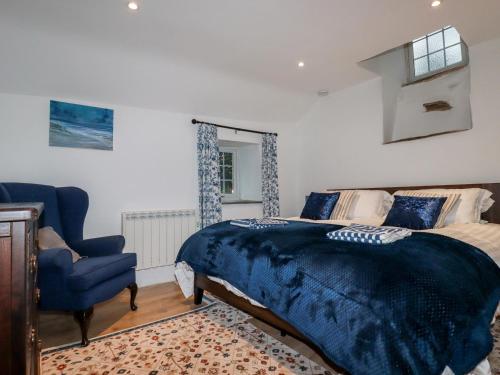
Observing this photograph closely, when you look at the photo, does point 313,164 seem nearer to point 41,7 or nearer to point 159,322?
point 159,322

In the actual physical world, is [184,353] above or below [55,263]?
below

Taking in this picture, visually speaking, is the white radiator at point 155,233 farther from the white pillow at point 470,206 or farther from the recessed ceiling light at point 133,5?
the white pillow at point 470,206

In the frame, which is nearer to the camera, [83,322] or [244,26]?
[83,322]

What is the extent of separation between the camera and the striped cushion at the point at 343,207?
340 centimetres

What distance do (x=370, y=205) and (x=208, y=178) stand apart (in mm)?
2048

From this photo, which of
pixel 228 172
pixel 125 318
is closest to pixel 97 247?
pixel 125 318

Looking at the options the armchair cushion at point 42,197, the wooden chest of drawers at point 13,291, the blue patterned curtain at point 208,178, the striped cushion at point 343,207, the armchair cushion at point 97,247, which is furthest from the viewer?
the blue patterned curtain at point 208,178

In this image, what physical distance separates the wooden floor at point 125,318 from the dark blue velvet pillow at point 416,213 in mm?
1421

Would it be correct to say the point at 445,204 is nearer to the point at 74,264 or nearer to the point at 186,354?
the point at 186,354

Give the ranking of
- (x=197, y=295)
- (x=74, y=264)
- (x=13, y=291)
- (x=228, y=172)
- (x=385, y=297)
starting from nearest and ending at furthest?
(x=13, y=291) → (x=385, y=297) → (x=74, y=264) → (x=197, y=295) → (x=228, y=172)

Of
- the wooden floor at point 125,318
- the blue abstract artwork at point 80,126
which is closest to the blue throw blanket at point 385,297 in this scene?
the wooden floor at point 125,318

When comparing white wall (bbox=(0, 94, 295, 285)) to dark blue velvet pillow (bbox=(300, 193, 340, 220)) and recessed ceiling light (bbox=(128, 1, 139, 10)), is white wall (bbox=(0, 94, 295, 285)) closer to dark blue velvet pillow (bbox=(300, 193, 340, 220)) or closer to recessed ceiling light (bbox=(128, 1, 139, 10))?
recessed ceiling light (bbox=(128, 1, 139, 10))

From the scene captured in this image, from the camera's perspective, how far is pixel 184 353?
189cm

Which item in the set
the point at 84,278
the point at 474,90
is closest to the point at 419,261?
the point at 84,278
